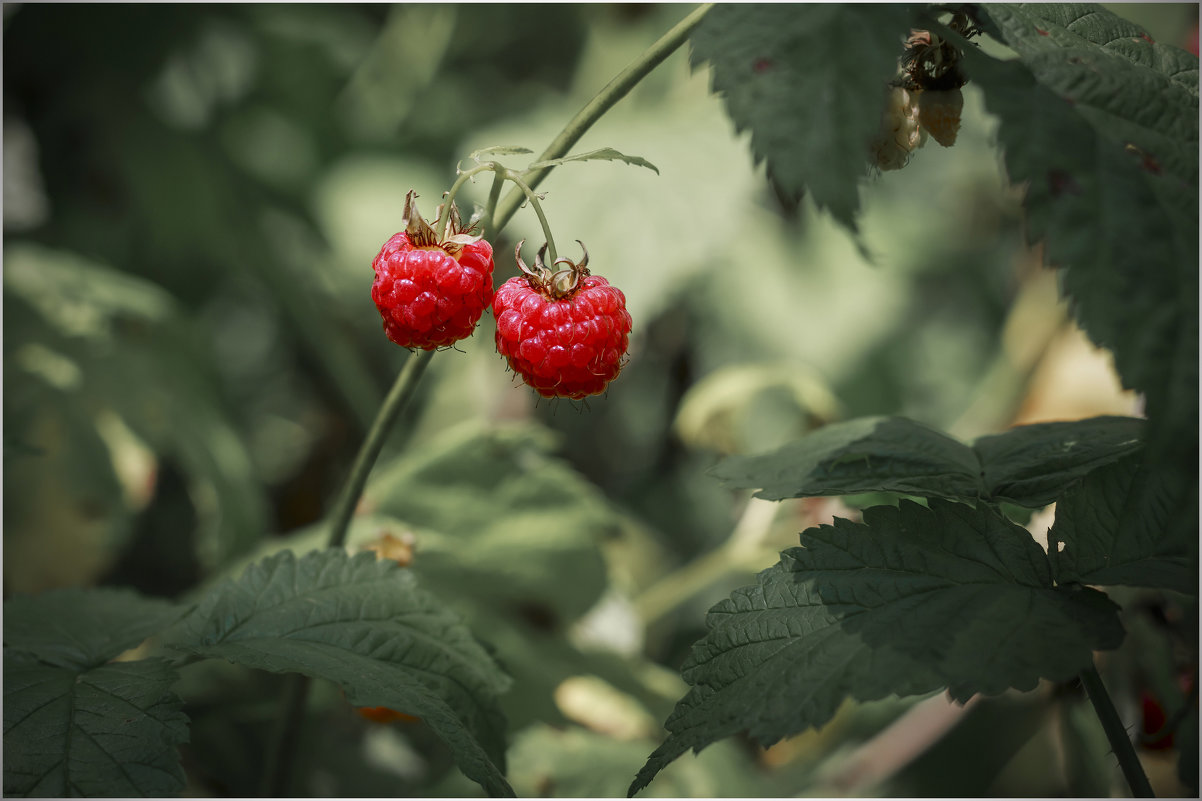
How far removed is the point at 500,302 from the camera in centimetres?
93

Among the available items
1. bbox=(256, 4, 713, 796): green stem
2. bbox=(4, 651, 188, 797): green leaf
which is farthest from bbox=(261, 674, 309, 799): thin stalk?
bbox=(4, 651, 188, 797): green leaf

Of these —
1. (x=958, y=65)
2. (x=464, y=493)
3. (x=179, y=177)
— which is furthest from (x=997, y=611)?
(x=179, y=177)

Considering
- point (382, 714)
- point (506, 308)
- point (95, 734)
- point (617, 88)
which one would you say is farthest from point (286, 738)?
point (617, 88)

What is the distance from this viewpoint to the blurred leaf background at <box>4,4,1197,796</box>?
166 cm

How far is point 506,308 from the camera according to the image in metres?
0.93

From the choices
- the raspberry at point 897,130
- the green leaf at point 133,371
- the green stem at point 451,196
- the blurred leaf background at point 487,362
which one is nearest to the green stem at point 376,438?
the green stem at point 451,196

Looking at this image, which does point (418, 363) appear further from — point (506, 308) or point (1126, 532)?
point (1126, 532)

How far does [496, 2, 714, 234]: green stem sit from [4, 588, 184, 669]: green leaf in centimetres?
64

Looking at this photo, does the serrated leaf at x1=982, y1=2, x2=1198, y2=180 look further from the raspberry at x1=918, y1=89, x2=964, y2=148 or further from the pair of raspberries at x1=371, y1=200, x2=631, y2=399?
the pair of raspberries at x1=371, y1=200, x2=631, y2=399

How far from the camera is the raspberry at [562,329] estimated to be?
0.89 meters

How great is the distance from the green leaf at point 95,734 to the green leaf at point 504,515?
26.7 inches

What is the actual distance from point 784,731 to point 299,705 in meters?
0.73

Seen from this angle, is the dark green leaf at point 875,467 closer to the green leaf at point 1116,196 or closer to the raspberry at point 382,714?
the green leaf at point 1116,196

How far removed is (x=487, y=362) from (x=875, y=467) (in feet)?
4.41
